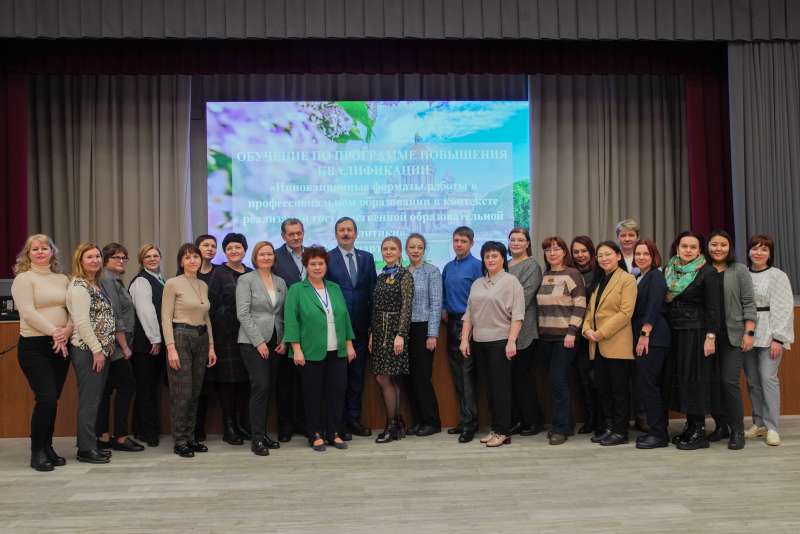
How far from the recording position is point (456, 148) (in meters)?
8.45

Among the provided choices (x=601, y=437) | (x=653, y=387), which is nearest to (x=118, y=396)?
(x=601, y=437)

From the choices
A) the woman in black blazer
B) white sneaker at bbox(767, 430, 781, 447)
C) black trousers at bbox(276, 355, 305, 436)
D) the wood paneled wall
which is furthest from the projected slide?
white sneaker at bbox(767, 430, 781, 447)

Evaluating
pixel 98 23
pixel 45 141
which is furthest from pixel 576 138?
pixel 45 141

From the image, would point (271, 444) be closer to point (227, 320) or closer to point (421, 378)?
point (227, 320)

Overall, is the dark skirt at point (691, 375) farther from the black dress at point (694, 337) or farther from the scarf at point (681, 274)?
the scarf at point (681, 274)

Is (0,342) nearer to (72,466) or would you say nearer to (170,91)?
(72,466)

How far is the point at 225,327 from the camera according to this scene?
477 cm

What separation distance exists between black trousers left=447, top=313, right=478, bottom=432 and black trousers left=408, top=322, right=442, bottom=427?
0.17 meters

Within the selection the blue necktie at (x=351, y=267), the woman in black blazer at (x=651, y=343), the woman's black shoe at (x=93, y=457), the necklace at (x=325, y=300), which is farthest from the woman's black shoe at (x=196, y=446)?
the woman in black blazer at (x=651, y=343)

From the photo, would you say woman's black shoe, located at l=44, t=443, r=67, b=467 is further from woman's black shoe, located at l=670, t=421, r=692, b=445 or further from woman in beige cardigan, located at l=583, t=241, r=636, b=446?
woman's black shoe, located at l=670, t=421, r=692, b=445

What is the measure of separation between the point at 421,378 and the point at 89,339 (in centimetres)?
204

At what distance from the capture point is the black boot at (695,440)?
176 inches

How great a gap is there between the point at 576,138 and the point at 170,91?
4.57m

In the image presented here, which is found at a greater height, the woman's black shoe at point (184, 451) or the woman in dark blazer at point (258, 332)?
the woman in dark blazer at point (258, 332)
